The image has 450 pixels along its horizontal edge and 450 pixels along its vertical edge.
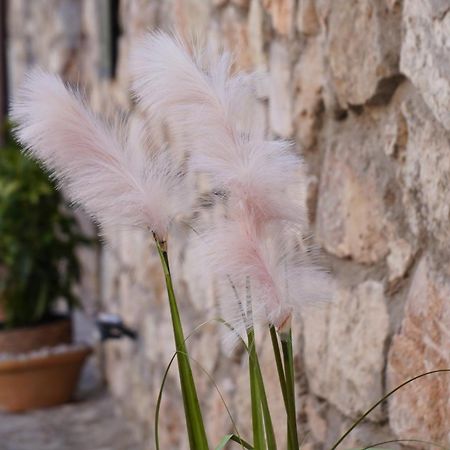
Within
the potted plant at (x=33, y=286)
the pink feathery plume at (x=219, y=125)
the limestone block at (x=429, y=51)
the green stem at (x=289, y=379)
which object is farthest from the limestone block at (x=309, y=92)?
the potted plant at (x=33, y=286)

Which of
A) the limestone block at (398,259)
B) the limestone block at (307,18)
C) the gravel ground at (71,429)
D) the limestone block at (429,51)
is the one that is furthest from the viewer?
the gravel ground at (71,429)

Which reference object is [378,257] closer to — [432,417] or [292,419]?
[432,417]

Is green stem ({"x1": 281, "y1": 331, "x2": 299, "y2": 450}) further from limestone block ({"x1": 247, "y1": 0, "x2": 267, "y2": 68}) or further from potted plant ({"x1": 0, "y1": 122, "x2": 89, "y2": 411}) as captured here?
potted plant ({"x1": 0, "y1": 122, "x2": 89, "y2": 411})

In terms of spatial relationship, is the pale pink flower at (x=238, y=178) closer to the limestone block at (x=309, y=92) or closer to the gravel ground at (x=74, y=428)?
the limestone block at (x=309, y=92)

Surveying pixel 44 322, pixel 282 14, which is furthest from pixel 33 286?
pixel 282 14

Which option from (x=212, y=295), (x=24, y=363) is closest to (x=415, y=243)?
(x=212, y=295)

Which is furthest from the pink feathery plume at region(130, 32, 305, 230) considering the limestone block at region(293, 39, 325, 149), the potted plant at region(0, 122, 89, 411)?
the potted plant at region(0, 122, 89, 411)
